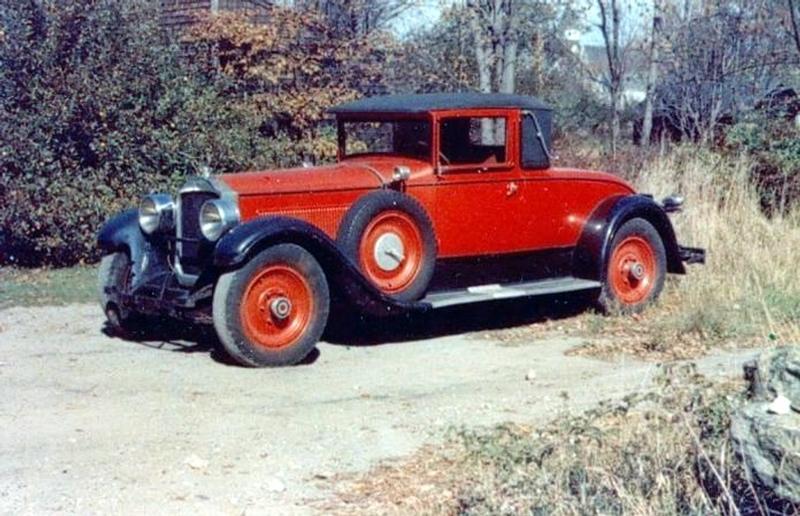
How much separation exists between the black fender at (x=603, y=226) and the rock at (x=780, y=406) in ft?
17.5

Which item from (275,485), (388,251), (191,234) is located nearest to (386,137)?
(388,251)

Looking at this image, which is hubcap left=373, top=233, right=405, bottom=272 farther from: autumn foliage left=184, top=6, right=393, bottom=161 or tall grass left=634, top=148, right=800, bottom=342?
autumn foliage left=184, top=6, right=393, bottom=161

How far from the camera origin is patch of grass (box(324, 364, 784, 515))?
4.21 metres

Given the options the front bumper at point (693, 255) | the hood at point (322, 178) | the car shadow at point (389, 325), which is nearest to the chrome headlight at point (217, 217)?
the hood at point (322, 178)

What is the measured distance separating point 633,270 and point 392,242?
2.53 meters

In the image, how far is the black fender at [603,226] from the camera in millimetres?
9266

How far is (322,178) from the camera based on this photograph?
8227mm

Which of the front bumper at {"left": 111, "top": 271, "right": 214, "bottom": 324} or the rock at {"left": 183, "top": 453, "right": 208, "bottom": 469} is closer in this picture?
the rock at {"left": 183, "top": 453, "right": 208, "bottom": 469}

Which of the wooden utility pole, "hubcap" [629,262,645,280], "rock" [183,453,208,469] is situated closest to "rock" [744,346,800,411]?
"rock" [183,453,208,469]

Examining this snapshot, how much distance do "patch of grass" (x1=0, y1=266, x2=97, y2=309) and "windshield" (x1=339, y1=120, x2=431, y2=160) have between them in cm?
294

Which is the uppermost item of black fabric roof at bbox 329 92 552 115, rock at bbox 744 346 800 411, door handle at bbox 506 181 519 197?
black fabric roof at bbox 329 92 552 115

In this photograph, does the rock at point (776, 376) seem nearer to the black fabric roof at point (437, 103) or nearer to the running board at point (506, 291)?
the running board at point (506, 291)

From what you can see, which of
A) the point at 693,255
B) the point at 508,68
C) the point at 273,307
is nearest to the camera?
the point at 273,307

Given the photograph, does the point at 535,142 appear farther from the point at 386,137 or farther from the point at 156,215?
the point at 156,215
